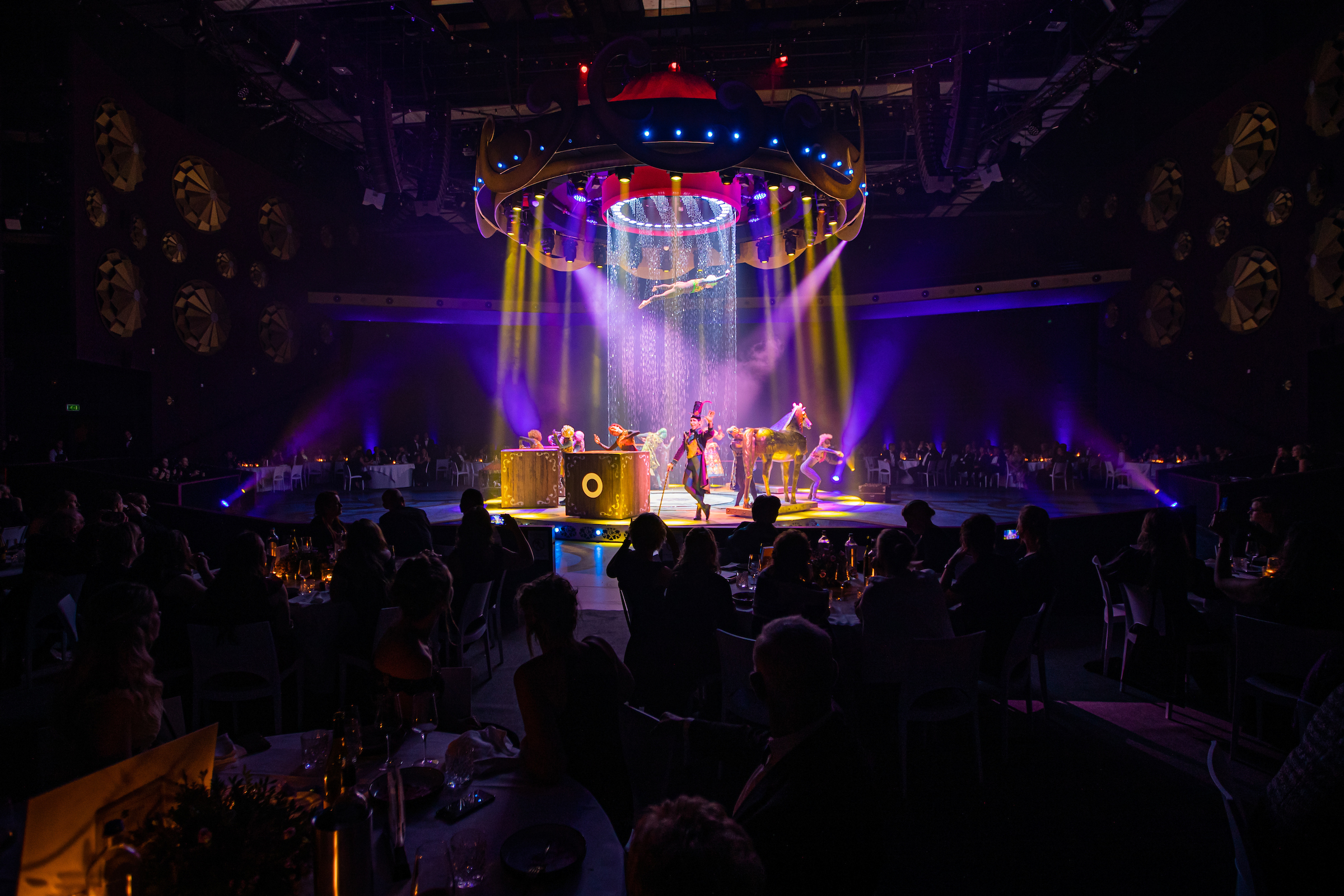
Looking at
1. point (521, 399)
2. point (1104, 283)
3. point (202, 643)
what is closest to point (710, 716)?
point (202, 643)

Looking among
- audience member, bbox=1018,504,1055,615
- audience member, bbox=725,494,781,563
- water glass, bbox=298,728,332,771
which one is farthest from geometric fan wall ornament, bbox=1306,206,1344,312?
water glass, bbox=298,728,332,771

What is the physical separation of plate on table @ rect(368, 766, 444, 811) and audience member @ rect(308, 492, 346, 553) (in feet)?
12.5

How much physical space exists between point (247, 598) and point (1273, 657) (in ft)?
17.2

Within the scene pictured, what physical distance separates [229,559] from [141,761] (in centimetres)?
255

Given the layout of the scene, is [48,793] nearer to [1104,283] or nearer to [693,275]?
[693,275]

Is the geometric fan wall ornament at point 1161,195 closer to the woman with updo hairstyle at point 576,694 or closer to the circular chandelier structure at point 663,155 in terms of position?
the circular chandelier structure at point 663,155

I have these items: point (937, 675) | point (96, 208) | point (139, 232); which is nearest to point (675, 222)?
point (937, 675)

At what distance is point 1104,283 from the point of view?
14781mm

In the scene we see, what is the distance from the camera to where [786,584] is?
12.0 ft

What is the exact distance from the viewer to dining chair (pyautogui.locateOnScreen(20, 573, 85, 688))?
13.9 ft

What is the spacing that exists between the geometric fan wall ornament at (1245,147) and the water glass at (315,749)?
47.6 feet

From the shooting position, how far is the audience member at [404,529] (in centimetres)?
556

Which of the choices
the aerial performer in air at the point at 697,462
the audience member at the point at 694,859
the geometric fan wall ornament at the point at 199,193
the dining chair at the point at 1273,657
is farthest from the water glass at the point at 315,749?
the geometric fan wall ornament at the point at 199,193

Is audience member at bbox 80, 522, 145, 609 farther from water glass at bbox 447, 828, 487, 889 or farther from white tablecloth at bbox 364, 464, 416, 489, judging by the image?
white tablecloth at bbox 364, 464, 416, 489
